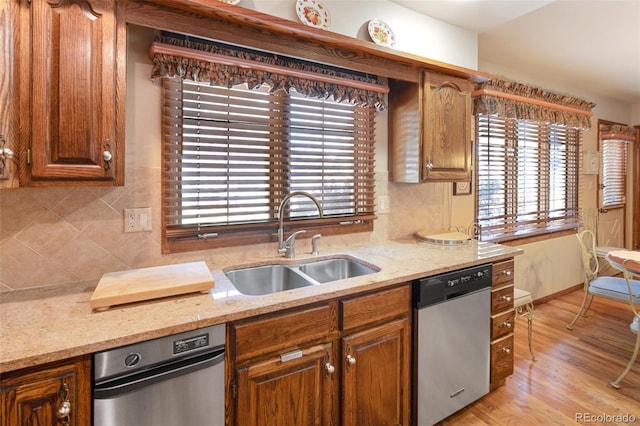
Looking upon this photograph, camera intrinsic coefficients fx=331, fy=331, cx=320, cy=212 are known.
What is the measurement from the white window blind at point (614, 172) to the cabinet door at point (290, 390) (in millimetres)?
4942

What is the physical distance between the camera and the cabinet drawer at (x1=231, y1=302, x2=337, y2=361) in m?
1.20

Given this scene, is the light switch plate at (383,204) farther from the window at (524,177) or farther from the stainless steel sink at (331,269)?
the window at (524,177)

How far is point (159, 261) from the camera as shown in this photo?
5.37ft

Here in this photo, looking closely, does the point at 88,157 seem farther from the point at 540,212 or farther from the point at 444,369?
the point at 540,212

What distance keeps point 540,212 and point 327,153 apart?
2.83 m

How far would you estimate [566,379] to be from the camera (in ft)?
7.41

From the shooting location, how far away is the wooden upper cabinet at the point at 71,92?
111 cm

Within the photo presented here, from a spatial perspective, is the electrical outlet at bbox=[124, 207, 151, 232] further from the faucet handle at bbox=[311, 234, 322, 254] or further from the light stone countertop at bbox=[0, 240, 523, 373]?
the faucet handle at bbox=[311, 234, 322, 254]

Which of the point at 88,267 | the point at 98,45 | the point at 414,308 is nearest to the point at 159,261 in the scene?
the point at 88,267

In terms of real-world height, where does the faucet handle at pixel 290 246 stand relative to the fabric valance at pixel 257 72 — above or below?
below

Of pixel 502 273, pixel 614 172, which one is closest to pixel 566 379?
pixel 502 273

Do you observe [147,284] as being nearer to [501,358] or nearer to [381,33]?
[381,33]

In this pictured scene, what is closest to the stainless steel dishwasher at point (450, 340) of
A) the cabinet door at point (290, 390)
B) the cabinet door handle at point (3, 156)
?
the cabinet door at point (290, 390)

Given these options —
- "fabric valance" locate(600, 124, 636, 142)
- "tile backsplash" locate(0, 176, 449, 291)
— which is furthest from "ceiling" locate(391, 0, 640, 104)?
"tile backsplash" locate(0, 176, 449, 291)
